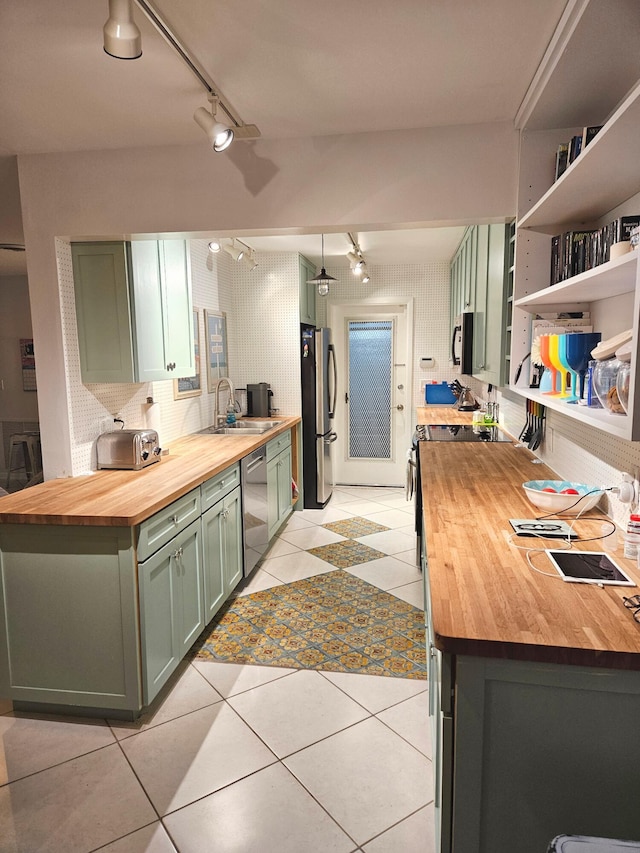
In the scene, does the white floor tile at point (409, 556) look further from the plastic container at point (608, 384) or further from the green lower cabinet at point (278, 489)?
the plastic container at point (608, 384)

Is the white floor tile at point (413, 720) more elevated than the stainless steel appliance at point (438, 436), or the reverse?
the stainless steel appliance at point (438, 436)

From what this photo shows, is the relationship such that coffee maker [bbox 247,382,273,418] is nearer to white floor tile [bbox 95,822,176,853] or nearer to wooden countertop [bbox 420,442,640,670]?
wooden countertop [bbox 420,442,640,670]

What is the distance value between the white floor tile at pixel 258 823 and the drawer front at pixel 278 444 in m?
2.45

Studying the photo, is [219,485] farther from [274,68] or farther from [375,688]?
[274,68]

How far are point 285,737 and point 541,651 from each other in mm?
1445

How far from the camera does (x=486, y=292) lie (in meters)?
3.22

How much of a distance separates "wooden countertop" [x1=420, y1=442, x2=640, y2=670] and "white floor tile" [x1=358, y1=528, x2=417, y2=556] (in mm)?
2039

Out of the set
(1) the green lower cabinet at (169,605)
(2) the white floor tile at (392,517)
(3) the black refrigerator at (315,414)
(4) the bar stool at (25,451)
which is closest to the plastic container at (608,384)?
(1) the green lower cabinet at (169,605)

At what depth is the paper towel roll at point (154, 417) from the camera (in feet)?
11.6

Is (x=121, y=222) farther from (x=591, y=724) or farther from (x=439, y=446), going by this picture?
(x=591, y=724)

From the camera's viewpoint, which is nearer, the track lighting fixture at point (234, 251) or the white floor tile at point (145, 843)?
the white floor tile at point (145, 843)

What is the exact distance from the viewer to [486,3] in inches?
59.7

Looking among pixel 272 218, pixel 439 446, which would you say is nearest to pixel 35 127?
pixel 272 218

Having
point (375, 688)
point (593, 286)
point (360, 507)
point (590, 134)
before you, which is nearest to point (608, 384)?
point (593, 286)
